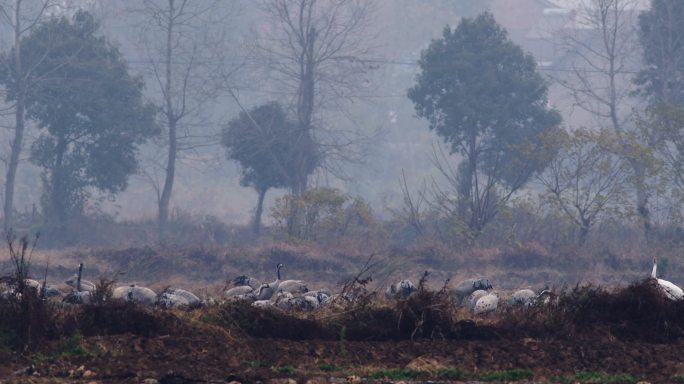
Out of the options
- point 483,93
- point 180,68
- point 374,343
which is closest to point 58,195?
point 180,68

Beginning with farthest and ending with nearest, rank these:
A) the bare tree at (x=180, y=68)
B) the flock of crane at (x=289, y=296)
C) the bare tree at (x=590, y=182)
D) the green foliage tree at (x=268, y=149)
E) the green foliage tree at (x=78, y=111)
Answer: the bare tree at (x=180, y=68) < the green foliage tree at (x=268, y=149) < the green foliage tree at (x=78, y=111) < the bare tree at (x=590, y=182) < the flock of crane at (x=289, y=296)

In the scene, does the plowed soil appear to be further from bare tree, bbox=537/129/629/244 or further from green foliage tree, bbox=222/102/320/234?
green foliage tree, bbox=222/102/320/234

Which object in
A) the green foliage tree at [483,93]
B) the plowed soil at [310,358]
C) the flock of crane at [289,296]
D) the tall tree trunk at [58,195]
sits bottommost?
the plowed soil at [310,358]

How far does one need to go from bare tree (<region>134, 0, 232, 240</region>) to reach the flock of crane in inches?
795

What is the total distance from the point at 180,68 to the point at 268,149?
13.4 metres

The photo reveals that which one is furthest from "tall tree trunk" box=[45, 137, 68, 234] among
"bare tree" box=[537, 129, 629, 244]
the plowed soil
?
the plowed soil

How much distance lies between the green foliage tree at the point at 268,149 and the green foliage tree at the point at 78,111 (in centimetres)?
319

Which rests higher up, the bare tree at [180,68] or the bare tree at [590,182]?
the bare tree at [180,68]

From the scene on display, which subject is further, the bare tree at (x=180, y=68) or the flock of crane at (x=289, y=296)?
the bare tree at (x=180, y=68)

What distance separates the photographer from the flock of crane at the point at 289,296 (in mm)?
12047

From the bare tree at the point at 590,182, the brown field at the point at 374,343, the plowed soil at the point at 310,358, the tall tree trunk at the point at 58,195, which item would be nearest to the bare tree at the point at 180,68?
the tall tree trunk at the point at 58,195

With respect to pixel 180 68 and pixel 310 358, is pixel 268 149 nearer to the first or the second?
pixel 180 68

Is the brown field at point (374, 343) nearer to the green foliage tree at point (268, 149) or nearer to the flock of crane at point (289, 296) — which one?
the flock of crane at point (289, 296)

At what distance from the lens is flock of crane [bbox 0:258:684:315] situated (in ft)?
39.5
